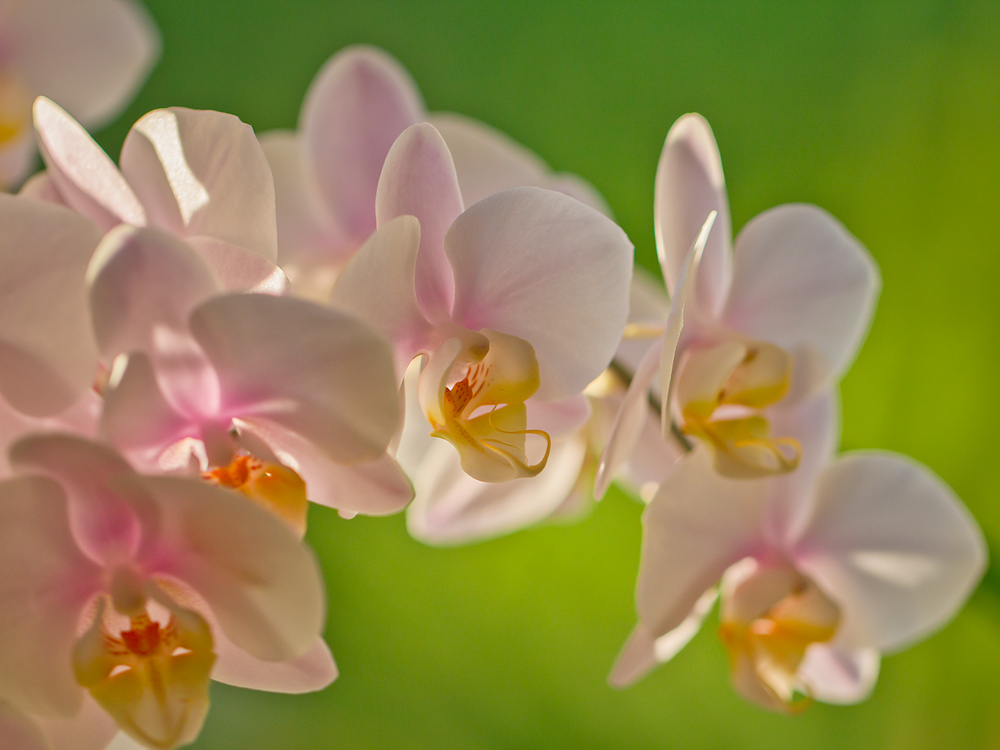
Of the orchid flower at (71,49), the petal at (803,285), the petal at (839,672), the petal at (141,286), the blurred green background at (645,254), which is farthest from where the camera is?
the blurred green background at (645,254)

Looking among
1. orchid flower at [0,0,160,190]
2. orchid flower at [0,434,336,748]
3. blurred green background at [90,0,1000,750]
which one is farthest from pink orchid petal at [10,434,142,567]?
Result: blurred green background at [90,0,1000,750]

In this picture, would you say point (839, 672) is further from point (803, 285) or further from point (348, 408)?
point (348, 408)

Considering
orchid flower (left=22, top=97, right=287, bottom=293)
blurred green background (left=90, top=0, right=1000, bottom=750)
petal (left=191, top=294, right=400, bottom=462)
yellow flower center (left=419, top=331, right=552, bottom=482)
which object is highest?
orchid flower (left=22, top=97, right=287, bottom=293)

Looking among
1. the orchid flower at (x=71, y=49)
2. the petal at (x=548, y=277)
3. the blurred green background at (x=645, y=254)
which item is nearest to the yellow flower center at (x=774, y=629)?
the petal at (x=548, y=277)

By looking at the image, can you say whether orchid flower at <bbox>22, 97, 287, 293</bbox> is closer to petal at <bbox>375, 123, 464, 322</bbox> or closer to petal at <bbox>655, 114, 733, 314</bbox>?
petal at <bbox>375, 123, 464, 322</bbox>

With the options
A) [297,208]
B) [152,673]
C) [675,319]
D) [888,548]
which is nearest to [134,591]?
[152,673]

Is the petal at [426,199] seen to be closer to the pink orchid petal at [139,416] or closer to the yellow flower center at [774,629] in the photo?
the pink orchid petal at [139,416]
